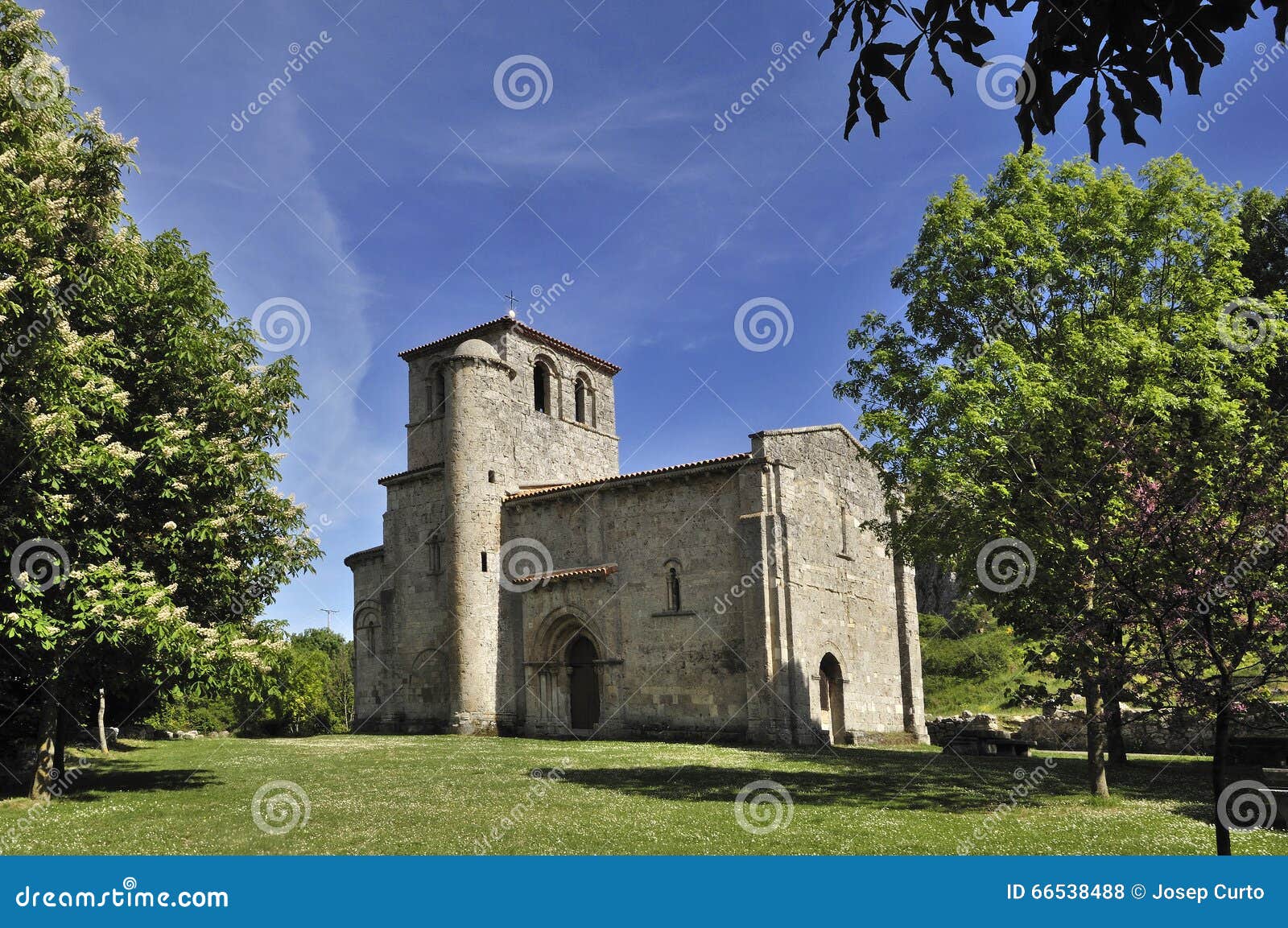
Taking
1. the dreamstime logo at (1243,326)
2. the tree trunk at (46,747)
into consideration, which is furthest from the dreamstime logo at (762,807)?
the dreamstime logo at (1243,326)

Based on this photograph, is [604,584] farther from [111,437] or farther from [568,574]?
[111,437]

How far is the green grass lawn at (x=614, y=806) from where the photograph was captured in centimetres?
1027

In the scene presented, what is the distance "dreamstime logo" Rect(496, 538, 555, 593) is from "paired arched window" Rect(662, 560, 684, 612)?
5.12 m

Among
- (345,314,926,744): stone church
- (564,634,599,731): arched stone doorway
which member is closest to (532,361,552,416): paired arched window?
(345,314,926,744): stone church

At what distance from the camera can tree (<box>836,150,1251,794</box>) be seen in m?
14.5

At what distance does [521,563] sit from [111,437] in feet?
64.6

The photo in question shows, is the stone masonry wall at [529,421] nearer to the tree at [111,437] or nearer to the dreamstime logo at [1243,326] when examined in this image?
the tree at [111,437]

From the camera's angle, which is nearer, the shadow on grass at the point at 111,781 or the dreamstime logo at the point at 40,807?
the dreamstime logo at the point at 40,807

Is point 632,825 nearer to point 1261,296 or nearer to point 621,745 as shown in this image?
point 621,745

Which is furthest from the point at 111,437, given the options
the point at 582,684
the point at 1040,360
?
the point at 582,684

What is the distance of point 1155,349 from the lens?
50.0 ft

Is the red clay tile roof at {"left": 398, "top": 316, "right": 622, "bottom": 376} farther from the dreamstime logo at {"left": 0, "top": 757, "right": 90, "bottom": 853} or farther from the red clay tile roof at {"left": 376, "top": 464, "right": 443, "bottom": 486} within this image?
the dreamstime logo at {"left": 0, "top": 757, "right": 90, "bottom": 853}

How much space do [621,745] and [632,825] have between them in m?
15.1

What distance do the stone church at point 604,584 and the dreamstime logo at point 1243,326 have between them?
1306 centimetres
